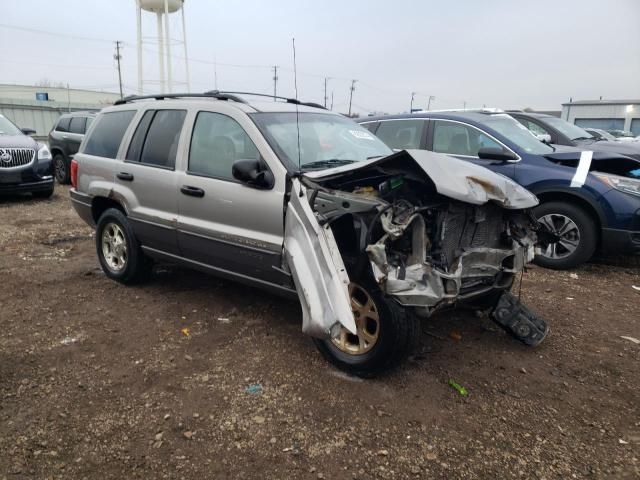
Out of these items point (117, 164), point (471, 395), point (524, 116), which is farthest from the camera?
point (524, 116)

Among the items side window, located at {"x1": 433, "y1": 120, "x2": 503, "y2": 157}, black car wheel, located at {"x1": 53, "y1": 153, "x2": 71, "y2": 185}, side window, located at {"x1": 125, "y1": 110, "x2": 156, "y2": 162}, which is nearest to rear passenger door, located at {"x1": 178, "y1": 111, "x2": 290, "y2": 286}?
side window, located at {"x1": 125, "y1": 110, "x2": 156, "y2": 162}

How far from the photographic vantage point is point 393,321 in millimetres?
2920

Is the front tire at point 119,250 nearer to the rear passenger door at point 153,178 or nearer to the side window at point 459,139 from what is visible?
the rear passenger door at point 153,178

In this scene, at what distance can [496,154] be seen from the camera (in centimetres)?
551

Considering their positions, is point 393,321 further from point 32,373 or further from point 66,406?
point 32,373

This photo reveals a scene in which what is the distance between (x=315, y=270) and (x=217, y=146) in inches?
61.2

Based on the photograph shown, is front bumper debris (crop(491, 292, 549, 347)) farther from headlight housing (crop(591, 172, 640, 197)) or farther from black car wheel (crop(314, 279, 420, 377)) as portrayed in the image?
headlight housing (crop(591, 172, 640, 197))

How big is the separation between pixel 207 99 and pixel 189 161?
58 cm

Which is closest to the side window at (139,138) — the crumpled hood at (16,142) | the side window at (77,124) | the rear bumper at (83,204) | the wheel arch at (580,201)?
the rear bumper at (83,204)

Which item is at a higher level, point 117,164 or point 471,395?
point 117,164

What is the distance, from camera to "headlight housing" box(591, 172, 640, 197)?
5.15 m

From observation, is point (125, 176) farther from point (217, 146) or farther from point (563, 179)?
point (563, 179)

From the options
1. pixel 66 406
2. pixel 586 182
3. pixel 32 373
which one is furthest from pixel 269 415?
pixel 586 182

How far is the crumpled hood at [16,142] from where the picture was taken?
8930 millimetres
